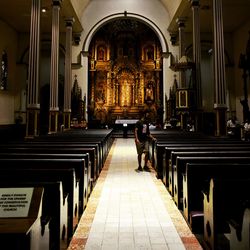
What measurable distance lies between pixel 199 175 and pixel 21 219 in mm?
2157

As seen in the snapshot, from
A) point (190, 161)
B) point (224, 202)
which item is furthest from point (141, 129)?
point (224, 202)

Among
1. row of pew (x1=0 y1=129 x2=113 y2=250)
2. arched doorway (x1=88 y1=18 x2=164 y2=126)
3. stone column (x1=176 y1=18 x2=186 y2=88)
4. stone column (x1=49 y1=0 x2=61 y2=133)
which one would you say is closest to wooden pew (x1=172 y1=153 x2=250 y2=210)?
row of pew (x1=0 y1=129 x2=113 y2=250)

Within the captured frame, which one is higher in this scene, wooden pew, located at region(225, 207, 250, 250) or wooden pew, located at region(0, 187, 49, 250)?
wooden pew, located at region(0, 187, 49, 250)

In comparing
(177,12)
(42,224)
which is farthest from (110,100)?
(42,224)

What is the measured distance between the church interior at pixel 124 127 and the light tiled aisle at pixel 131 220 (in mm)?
23

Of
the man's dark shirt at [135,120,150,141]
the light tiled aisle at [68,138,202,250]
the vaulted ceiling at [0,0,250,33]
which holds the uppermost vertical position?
the vaulted ceiling at [0,0,250,33]

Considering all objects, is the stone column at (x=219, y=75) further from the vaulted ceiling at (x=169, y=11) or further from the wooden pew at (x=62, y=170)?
the wooden pew at (x=62, y=170)

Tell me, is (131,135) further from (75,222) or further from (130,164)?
(75,222)

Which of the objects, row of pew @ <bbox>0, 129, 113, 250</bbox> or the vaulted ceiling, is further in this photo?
the vaulted ceiling

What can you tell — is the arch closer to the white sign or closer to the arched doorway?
the arched doorway

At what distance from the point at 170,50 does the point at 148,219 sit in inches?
662

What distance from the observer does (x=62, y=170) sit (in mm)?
3139

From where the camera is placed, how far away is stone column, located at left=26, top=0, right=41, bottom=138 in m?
9.85

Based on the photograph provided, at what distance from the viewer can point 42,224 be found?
2141mm
